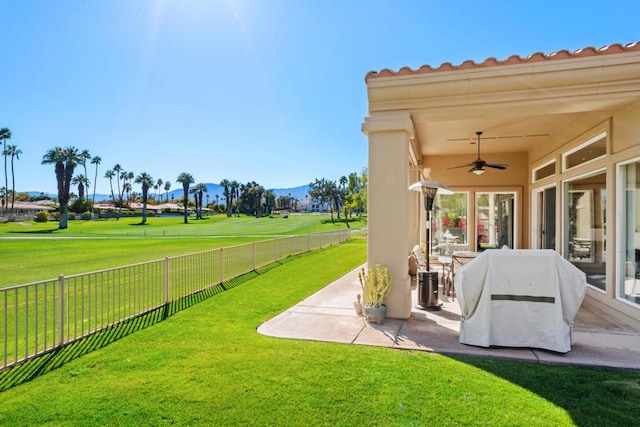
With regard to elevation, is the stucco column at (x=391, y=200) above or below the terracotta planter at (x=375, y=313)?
above

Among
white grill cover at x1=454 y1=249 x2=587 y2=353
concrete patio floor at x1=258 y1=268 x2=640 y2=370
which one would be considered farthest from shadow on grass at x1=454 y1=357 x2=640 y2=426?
white grill cover at x1=454 y1=249 x2=587 y2=353

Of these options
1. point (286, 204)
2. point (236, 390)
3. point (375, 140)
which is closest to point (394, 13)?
point (375, 140)

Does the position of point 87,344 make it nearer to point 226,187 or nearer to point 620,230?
point 620,230

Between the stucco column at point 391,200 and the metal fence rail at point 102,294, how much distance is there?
3586 mm

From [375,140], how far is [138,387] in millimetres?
4144

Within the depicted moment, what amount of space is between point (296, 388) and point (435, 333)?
222cm

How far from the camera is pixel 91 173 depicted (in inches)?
3177

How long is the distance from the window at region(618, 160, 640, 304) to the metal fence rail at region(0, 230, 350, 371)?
696 centimetres

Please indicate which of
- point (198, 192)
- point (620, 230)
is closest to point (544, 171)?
point (620, 230)

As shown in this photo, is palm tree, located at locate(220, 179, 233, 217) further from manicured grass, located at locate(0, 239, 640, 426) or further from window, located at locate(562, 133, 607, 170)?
manicured grass, located at locate(0, 239, 640, 426)

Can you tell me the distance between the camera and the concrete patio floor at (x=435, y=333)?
3.48 m

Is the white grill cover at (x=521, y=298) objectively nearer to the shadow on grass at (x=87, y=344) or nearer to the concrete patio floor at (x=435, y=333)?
the concrete patio floor at (x=435, y=333)

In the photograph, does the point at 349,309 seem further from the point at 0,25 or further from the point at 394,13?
the point at 0,25

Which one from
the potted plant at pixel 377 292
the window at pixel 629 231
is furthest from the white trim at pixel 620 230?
the potted plant at pixel 377 292
